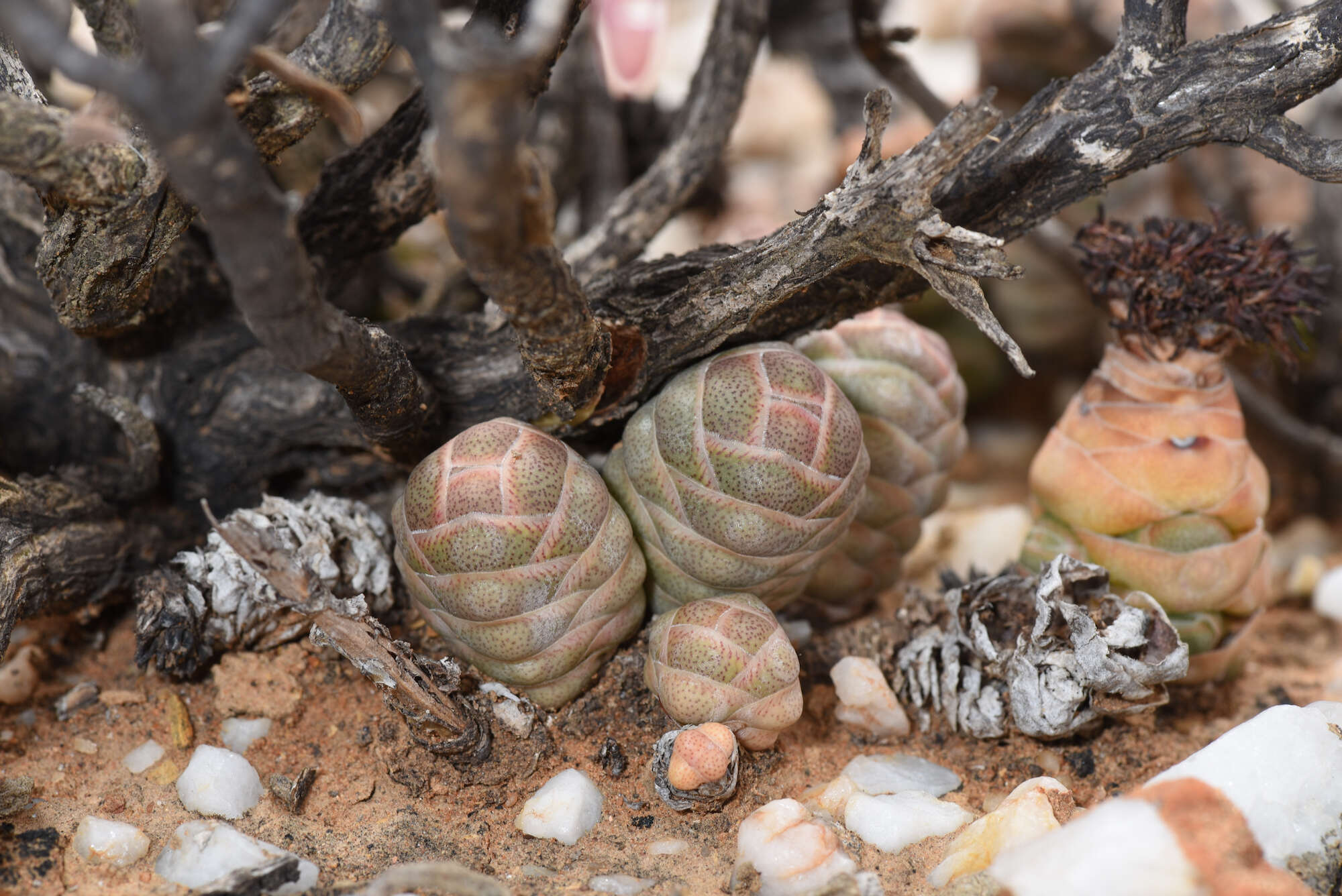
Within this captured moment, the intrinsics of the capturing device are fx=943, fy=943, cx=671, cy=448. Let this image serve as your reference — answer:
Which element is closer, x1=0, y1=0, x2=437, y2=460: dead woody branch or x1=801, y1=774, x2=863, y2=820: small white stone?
x1=0, y1=0, x2=437, y2=460: dead woody branch

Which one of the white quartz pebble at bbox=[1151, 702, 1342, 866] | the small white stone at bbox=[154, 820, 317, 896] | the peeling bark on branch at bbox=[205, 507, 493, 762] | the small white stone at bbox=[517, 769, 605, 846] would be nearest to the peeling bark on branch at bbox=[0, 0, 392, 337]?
the peeling bark on branch at bbox=[205, 507, 493, 762]

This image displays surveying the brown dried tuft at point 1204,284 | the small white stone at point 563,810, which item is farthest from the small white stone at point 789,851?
the brown dried tuft at point 1204,284

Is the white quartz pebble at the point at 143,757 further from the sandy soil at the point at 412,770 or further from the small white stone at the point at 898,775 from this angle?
the small white stone at the point at 898,775

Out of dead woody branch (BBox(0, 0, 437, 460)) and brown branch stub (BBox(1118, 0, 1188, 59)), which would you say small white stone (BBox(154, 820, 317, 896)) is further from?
brown branch stub (BBox(1118, 0, 1188, 59))

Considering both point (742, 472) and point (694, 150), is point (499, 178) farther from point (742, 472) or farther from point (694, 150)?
point (694, 150)

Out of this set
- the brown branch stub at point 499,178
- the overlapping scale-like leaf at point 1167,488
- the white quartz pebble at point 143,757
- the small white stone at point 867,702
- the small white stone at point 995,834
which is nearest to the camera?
the brown branch stub at point 499,178

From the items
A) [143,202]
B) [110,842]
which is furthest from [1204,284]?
[110,842]
